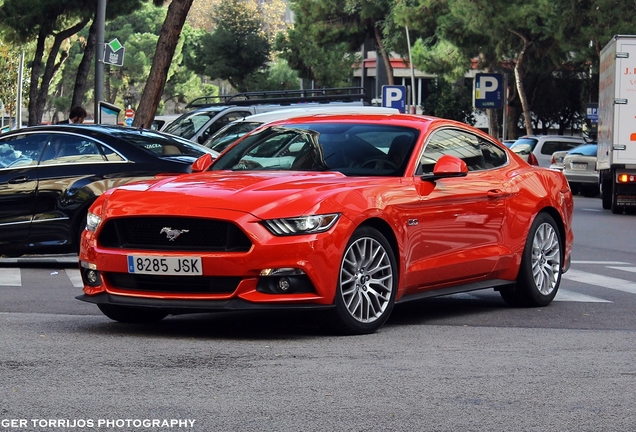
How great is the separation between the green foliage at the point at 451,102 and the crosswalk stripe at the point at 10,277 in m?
54.9

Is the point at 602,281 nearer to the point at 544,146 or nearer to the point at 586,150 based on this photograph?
the point at 586,150

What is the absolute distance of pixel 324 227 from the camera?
313 inches

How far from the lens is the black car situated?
43.8 feet

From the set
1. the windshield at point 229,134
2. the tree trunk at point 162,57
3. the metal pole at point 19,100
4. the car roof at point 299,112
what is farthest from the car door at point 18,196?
the metal pole at point 19,100

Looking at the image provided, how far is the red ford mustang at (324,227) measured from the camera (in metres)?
7.88

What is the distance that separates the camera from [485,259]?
962 centimetres

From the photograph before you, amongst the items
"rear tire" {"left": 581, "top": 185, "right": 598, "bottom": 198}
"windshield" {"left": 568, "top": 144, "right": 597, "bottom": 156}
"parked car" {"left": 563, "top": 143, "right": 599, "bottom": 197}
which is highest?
"windshield" {"left": 568, "top": 144, "right": 597, "bottom": 156}

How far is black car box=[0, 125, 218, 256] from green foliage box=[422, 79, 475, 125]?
54.6 meters

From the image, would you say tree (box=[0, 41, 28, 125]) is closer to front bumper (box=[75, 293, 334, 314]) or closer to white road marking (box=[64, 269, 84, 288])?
white road marking (box=[64, 269, 84, 288])

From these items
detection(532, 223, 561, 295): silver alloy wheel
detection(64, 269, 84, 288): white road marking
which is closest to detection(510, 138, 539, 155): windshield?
detection(64, 269, 84, 288): white road marking

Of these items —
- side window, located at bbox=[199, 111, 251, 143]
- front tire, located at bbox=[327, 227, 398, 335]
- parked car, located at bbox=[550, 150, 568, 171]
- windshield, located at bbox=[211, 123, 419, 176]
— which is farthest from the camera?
parked car, located at bbox=[550, 150, 568, 171]

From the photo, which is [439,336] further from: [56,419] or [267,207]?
[56,419]

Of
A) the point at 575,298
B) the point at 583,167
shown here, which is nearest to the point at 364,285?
the point at 575,298

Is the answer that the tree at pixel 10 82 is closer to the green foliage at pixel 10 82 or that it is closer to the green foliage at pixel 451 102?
the green foliage at pixel 10 82
